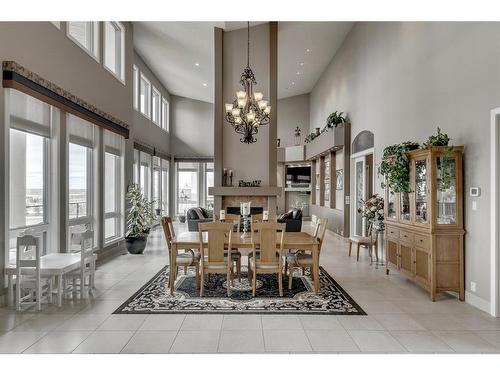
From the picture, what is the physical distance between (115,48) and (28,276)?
5.60 meters

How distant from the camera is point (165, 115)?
48.2 feet

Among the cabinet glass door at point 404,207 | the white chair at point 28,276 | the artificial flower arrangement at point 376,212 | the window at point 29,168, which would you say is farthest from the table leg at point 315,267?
the window at point 29,168

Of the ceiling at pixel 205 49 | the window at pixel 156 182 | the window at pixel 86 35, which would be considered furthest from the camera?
the window at pixel 156 182

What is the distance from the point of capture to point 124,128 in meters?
8.06

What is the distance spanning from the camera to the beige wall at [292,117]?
15.5 meters

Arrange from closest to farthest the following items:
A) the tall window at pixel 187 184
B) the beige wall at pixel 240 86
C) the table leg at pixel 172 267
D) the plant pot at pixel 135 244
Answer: the table leg at pixel 172 267 < the plant pot at pixel 135 244 < the beige wall at pixel 240 86 < the tall window at pixel 187 184

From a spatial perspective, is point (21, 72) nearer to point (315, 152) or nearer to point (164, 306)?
point (164, 306)

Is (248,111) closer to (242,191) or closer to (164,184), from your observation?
(242,191)

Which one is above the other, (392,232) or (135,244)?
(392,232)

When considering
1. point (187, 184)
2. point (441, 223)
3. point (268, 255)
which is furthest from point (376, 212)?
point (187, 184)

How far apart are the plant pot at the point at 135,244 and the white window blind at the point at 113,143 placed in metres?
1.91

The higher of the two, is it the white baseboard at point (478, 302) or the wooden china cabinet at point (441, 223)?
the wooden china cabinet at point (441, 223)

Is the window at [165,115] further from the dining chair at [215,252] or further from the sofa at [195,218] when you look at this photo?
the dining chair at [215,252]
